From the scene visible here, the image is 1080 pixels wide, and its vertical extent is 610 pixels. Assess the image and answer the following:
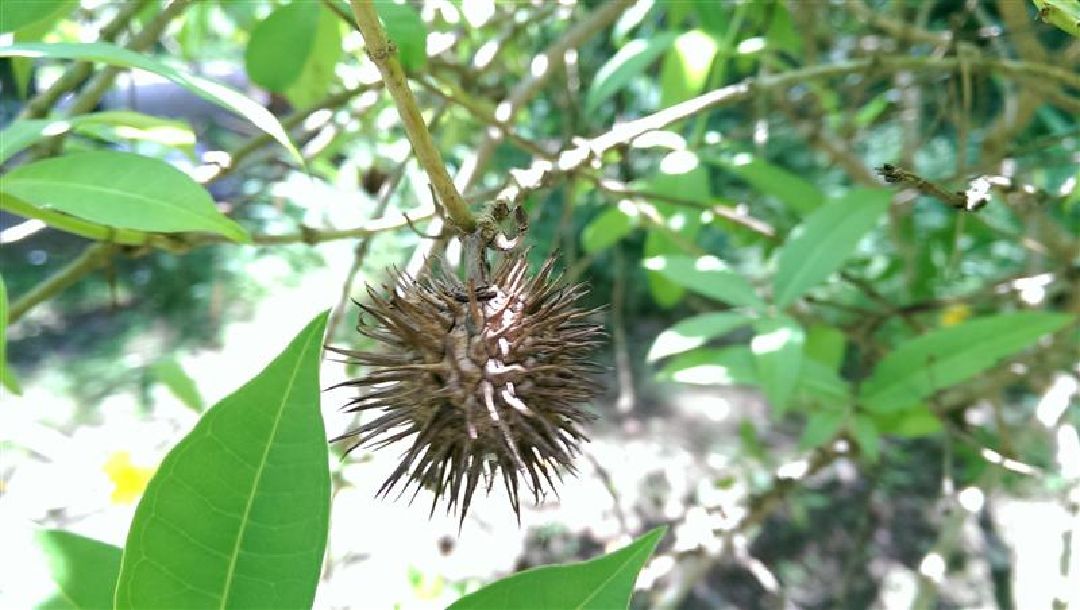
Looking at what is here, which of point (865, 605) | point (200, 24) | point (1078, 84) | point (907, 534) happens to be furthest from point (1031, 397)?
point (200, 24)

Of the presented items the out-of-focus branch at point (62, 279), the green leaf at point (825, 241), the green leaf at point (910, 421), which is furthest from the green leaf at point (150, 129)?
the green leaf at point (910, 421)

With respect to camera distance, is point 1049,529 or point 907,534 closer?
point 1049,529

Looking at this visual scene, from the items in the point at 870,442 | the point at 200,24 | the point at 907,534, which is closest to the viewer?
the point at 870,442

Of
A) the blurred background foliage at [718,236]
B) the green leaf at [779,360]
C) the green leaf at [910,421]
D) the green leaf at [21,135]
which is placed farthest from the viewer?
the green leaf at [910,421]

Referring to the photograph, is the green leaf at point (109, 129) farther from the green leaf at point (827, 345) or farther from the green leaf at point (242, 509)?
the green leaf at point (827, 345)

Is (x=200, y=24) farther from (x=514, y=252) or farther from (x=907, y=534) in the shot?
(x=907, y=534)

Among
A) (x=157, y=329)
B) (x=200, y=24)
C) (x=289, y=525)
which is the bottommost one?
(x=289, y=525)

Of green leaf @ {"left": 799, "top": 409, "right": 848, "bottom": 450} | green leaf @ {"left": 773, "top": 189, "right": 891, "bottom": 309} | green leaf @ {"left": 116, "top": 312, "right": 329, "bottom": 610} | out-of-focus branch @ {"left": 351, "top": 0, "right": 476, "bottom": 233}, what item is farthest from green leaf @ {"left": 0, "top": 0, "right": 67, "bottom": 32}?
green leaf @ {"left": 799, "top": 409, "right": 848, "bottom": 450}
